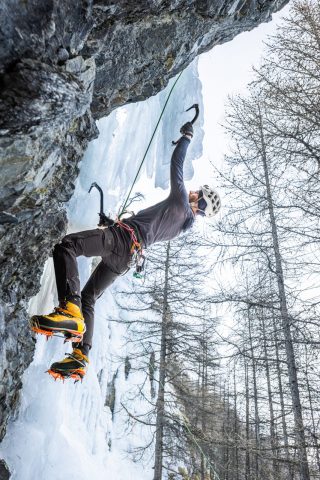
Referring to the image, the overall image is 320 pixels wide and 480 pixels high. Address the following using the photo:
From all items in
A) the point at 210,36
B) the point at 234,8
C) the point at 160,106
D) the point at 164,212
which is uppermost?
the point at 160,106

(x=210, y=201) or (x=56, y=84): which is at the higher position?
(x=210, y=201)

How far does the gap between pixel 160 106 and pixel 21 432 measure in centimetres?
1315

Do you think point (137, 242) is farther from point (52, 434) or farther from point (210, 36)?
point (52, 434)

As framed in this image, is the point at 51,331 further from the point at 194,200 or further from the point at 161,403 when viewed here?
the point at 161,403

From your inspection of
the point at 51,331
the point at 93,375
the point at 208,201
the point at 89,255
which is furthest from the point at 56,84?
the point at 93,375

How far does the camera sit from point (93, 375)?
38.9 ft

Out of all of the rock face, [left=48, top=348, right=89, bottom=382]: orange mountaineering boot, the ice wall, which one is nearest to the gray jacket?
the rock face

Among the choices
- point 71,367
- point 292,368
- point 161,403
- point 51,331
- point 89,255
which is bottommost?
point 71,367

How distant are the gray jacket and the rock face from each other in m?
0.79

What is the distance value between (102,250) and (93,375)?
10.3m

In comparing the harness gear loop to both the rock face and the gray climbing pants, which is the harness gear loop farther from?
the rock face

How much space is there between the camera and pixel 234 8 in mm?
3822

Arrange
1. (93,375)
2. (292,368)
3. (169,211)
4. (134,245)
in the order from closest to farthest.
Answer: (134,245) < (169,211) < (292,368) < (93,375)

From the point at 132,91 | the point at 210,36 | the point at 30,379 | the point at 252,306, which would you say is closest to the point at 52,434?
the point at 30,379
